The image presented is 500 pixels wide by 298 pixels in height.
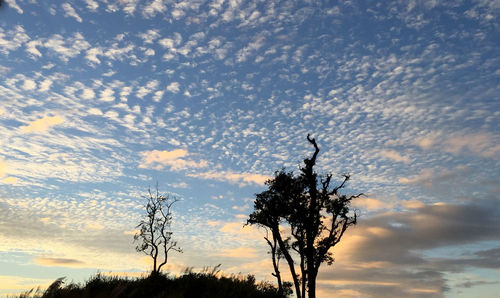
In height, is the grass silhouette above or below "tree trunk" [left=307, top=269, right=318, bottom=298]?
below

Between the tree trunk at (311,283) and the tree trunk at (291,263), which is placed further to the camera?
the tree trunk at (291,263)

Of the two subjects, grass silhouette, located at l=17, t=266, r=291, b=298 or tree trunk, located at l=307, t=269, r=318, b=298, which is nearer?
grass silhouette, located at l=17, t=266, r=291, b=298

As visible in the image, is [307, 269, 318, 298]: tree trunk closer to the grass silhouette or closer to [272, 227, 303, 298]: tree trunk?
[272, 227, 303, 298]: tree trunk

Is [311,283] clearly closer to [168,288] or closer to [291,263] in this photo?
[291,263]

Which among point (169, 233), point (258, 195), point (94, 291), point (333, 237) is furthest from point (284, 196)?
point (94, 291)

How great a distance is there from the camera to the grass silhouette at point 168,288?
14.2m

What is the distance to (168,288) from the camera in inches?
591

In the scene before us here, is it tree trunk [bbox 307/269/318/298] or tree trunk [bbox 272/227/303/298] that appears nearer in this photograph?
tree trunk [bbox 307/269/318/298]

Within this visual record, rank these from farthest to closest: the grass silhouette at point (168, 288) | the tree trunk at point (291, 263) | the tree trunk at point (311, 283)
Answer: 1. the tree trunk at point (291, 263)
2. the tree trunk at point (311, 283)
3. the grass silhouette at point (168, 288)

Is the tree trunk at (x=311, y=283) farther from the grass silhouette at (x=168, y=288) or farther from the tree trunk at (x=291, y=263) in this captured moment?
the grass silhouette at (x=168, y=288)

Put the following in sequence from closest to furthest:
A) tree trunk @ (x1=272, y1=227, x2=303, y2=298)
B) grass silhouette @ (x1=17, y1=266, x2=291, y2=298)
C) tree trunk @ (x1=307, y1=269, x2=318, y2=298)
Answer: grass silhouette @ (x1=17, y1=266, x2=291, y2=298), tree trunk @ (x1=307, y1=269, x2=318, y2=298), tree trunk @ (x1=272, y1=227, x2=303, y2=298)

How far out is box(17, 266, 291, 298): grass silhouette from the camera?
14.2 meters

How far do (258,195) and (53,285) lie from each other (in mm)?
25202

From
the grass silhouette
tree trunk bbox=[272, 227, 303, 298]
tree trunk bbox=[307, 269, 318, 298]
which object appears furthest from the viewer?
tree trunk bbox=[272, 227, 303, 298]
